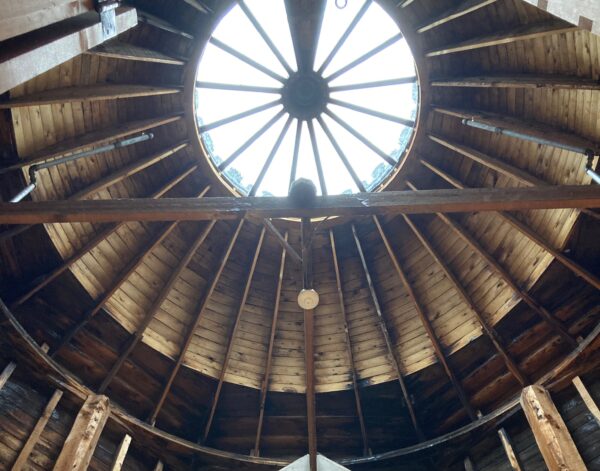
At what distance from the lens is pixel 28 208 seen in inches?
286

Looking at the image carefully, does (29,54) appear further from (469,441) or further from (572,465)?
(469,441)

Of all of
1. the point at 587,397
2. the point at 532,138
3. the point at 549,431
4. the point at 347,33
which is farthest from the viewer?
the point at 347,33

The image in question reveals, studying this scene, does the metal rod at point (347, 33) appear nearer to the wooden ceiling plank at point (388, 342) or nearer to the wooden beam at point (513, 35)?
the wooden beam at point (513, 35)

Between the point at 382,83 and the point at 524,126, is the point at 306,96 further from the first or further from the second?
the point at 524,126

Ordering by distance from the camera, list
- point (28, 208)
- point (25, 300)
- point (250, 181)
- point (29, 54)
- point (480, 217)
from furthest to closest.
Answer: point (250, 181) < point (480, 217) < point (25, 300) < point (28, 208) < point (29, 54)

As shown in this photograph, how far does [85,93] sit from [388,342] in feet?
26.5

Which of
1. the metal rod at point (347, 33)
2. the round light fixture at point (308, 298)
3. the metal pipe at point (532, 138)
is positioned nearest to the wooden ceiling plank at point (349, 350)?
the metal rod at point (347, 33)

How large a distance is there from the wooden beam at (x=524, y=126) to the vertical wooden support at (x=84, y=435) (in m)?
9.04

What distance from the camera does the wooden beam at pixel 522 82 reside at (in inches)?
365

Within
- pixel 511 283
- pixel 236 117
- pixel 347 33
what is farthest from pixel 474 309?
pixel 236 117

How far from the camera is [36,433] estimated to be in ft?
31.2

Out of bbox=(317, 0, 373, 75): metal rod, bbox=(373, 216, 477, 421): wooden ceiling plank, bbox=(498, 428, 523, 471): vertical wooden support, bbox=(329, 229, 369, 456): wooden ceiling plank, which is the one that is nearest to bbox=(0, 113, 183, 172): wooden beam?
bbox=(317, 0, 373, 75): metal rod

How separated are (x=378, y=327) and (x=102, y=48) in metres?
8.34

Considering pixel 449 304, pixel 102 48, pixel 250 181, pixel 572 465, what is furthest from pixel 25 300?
pixel 572 465
